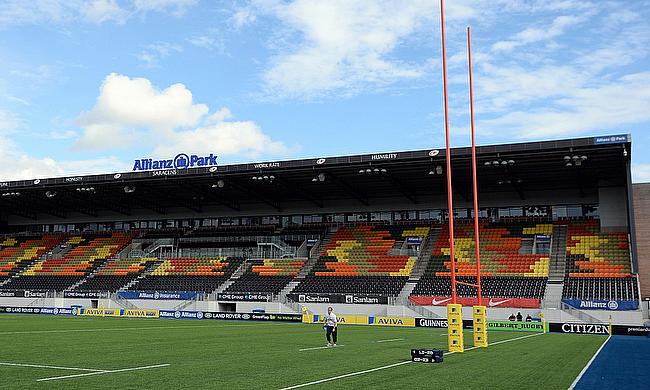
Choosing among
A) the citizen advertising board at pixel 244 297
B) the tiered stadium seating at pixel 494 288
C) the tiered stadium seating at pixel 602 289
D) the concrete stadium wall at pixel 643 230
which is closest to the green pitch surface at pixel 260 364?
the tiered stadium seating at pixel 602 289

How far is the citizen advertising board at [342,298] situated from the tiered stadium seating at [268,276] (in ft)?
11.1

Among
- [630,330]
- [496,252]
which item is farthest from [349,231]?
[630,330]

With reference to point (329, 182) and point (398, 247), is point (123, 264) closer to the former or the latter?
point (329, 182)

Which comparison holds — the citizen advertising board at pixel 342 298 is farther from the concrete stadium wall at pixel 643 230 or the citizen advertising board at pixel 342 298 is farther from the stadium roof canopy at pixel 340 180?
the concrete stadium wall at pixel 643 230

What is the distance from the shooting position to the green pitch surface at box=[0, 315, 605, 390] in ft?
44.2

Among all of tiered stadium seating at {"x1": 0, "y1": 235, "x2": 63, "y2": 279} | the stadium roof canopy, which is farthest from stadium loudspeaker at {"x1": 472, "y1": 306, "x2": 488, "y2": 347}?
tiered stadium seating at {"x1": 0, "y1": 235, "x2": 63, "y2": 279}

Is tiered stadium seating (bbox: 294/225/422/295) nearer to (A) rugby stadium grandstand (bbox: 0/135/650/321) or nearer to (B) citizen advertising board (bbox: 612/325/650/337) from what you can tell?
(A) rugby stadium grandstand (bbox: 0/135/650/321)

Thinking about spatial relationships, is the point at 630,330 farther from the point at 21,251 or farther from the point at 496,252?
the point at 21,251

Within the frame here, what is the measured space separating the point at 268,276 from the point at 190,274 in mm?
8139

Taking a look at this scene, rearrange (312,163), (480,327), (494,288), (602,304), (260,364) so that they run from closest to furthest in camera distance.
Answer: (260,364) → (480,327) → (602,304) → (494,288) → (312,163)

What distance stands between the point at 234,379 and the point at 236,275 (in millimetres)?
44280

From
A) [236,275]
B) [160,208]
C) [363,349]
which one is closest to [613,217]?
[236,275]

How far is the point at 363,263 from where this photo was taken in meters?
55.3

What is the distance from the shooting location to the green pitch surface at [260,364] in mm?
13461
